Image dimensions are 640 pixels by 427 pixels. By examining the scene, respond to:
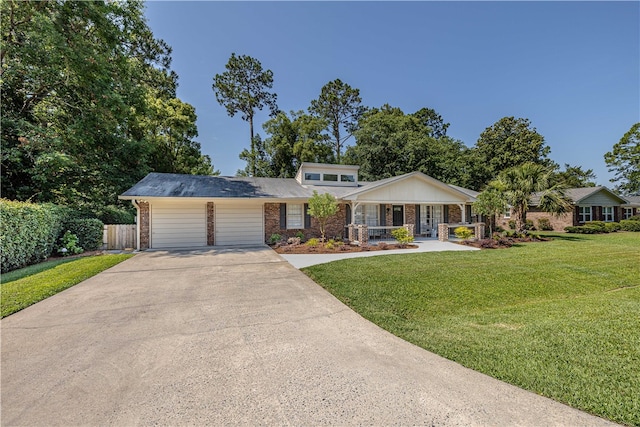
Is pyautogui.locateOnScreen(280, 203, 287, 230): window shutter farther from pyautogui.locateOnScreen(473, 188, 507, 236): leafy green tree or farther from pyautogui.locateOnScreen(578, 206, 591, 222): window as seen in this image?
pyautogui.locateOnScreen(578, 206, 591, 222): window

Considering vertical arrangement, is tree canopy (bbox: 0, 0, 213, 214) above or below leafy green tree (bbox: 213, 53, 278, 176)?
below

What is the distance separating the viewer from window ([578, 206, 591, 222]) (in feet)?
74.8

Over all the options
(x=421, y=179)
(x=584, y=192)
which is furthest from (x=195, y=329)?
(x=584, y=192)

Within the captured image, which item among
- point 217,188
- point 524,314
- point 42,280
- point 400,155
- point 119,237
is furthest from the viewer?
point 400,155

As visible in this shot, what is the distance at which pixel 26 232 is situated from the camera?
8281 mm

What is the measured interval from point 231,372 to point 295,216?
11526mm

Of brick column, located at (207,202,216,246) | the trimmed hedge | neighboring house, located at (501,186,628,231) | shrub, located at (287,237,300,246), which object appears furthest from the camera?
neighboring house, located at (501,186,628,231)

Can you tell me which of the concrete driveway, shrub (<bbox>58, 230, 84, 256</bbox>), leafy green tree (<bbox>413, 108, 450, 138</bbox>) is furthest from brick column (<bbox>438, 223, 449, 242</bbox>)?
leafy green tree (<bbox>413, 108, 450, 138</bbox>)

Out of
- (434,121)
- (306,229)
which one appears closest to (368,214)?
(306,229)

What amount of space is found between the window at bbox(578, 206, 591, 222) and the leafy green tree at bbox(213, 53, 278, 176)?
30.3 metres

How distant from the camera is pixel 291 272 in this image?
7.61 m

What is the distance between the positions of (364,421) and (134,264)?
915cm

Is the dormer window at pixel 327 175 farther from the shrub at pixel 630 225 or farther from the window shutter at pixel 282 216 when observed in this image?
the shrub at pixel 630 225

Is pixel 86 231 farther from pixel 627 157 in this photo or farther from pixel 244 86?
pixel 627 157
